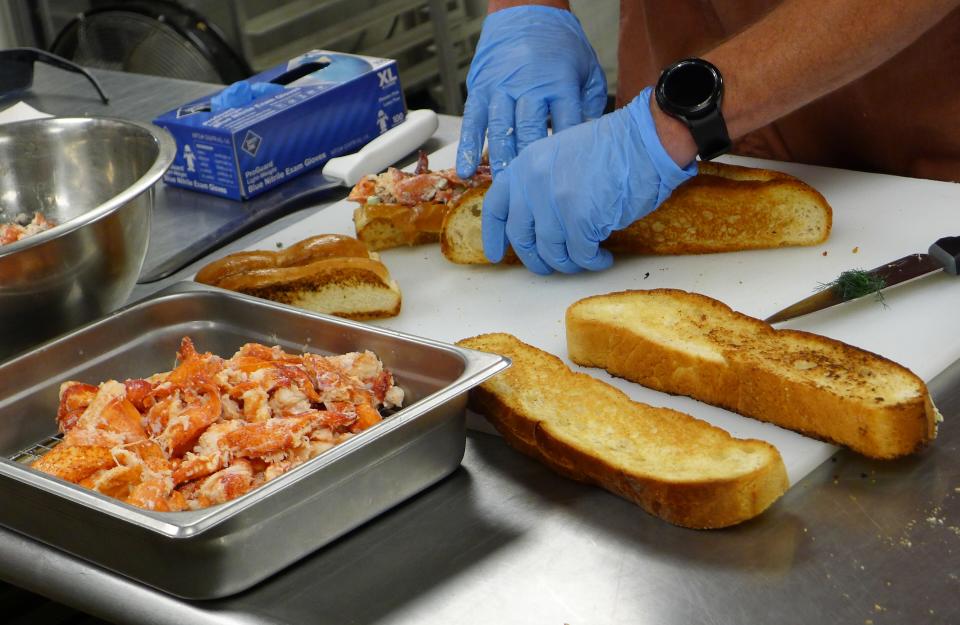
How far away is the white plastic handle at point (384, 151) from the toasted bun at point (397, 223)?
365 mm

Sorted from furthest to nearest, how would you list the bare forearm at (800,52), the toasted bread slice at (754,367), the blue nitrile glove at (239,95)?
1. the blue nitrile glove at (239,95)
2. the bare forearm at (800,52)
3. the toasted bread slice at (754,367)

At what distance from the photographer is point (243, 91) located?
3.29 meters

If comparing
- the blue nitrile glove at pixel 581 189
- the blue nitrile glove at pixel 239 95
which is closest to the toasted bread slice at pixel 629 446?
the blue nitrile glove at pixel 581 189

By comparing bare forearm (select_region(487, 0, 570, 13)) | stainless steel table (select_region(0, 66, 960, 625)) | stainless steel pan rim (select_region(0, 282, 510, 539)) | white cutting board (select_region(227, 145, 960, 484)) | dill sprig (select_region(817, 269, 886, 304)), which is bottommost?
stainless steel table (select_region(0, 66, 960, 625))

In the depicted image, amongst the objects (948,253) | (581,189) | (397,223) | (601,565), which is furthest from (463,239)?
(601,565)

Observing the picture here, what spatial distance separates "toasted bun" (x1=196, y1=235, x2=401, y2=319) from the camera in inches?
97.8

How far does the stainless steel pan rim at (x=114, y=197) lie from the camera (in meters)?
2.04

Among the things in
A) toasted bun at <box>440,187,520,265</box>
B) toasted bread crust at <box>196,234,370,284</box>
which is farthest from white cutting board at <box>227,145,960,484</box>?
toasted bread crust at <box>196,234,370,284</box>

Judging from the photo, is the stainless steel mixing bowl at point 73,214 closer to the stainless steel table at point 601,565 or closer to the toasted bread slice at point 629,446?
the stainless steel table at point 601,565

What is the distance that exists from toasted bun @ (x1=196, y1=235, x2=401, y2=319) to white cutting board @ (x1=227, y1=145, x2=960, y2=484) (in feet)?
0.21

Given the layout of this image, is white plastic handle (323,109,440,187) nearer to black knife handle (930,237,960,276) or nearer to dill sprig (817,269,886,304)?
dill sprig (817,269,886,304)

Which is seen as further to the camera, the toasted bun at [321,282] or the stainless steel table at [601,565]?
the toasted bun at [321,282]

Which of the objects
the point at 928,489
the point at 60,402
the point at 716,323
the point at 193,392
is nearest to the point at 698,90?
the point at 716,323

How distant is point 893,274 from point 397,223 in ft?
3.98
